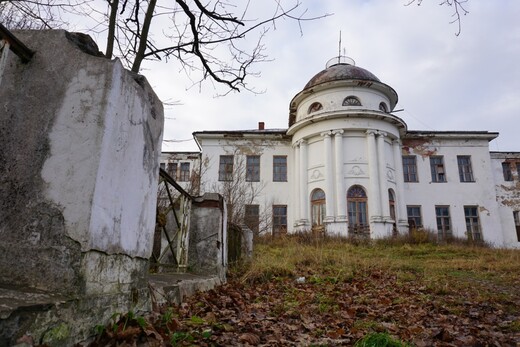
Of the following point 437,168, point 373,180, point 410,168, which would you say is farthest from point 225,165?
point 437,168

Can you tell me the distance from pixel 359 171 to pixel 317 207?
294cm

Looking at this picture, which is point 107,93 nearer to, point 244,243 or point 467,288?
point 467,288

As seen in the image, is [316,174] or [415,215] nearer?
[316,174]

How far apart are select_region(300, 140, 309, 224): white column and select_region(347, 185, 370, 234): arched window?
2.34 meters

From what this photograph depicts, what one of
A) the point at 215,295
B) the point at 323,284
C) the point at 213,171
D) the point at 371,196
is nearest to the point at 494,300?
the point at 323,284

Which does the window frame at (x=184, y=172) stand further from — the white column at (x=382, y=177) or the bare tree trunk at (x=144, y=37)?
the bare tree trunk at (x=144, y=37)

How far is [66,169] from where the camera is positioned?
1862 mm

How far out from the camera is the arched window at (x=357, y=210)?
58.6 feet

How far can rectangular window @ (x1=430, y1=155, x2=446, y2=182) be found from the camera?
71.1 ft

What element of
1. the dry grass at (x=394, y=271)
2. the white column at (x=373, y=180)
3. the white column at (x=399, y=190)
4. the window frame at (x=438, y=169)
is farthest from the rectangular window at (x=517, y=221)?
the dry grass at (x=394, y=271)

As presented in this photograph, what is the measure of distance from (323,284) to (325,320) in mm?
2641

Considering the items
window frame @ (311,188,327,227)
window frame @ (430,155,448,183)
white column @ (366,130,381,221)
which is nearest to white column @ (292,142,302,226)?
window frame @ (311,188,327,227)

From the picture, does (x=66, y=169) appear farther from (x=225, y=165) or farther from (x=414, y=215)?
(x=414, y=215)

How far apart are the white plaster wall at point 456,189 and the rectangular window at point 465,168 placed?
21cm
